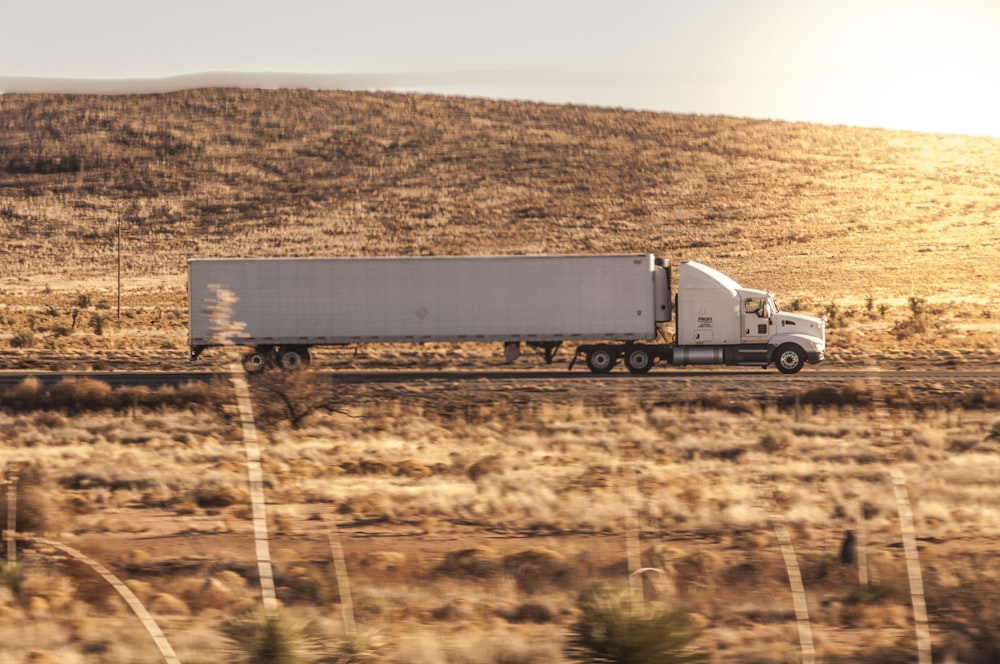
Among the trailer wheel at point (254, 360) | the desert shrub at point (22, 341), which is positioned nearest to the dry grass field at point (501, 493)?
the desert shrub at point (22, 341)

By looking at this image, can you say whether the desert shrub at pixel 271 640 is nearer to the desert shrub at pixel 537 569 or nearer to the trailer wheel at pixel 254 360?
the desert shrub at pixel 537 569

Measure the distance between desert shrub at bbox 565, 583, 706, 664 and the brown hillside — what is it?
6261cm

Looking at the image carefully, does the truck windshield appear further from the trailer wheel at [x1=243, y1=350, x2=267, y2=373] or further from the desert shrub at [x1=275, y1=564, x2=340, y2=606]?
the desert shrub at [x1=275, y1=564, x2=340, y2=606]

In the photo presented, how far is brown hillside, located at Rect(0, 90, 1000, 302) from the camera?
85.4 meters

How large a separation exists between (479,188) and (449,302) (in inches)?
2467

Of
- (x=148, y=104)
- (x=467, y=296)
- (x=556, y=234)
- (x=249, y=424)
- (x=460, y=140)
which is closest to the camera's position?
(x=249, y=424)

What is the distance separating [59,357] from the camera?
149 ft

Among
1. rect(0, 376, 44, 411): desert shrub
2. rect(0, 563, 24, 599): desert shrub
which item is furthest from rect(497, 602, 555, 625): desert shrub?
rect(0, 376, 44, 411): desert shrub

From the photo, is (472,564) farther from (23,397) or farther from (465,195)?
(465,195)

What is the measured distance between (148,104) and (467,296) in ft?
301

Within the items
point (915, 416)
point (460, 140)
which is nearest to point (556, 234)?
point (460, 140)

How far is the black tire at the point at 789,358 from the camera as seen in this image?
116ft

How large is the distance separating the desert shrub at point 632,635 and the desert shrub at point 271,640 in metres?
1.91

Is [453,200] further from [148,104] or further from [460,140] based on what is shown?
[148,104]
